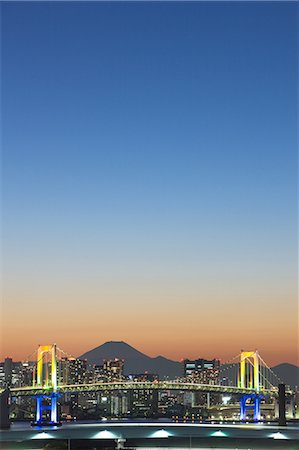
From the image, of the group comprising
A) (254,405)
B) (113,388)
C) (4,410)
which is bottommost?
(254,405)

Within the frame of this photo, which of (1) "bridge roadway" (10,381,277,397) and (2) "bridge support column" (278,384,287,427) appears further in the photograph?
(2) "bridge support column" (278,384,287,427)

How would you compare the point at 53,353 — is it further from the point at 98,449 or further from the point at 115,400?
the point at 98,449

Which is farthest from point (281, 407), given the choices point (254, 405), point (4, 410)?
point (4, 410)

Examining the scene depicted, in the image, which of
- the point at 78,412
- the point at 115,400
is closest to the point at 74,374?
the point at 78,412

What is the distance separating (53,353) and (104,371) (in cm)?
1073

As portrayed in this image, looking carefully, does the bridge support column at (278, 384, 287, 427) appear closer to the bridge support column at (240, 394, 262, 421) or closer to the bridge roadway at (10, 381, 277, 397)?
the bridge support column at (240, 394, 262, 421)

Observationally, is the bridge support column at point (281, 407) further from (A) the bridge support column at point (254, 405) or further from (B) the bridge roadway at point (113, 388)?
(B) the bridge roadway at point (113, 388)

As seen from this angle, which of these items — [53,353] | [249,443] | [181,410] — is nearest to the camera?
[249,443]

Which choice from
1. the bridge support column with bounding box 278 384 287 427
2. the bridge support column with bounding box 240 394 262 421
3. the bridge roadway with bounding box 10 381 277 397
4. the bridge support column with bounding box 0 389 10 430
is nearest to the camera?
the bridge support column with bounding box 0 389 10 430

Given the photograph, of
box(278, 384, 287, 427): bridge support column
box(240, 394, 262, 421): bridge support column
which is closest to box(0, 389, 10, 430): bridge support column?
box(240, 394, 262, 421): bridge support column

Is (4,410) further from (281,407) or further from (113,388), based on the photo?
(281,407)

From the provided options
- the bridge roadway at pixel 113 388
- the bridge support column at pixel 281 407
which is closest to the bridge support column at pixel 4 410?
the bridge roadway at pixel 113 388

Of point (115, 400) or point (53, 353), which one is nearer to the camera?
point (53, 353)

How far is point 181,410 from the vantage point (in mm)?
33344
